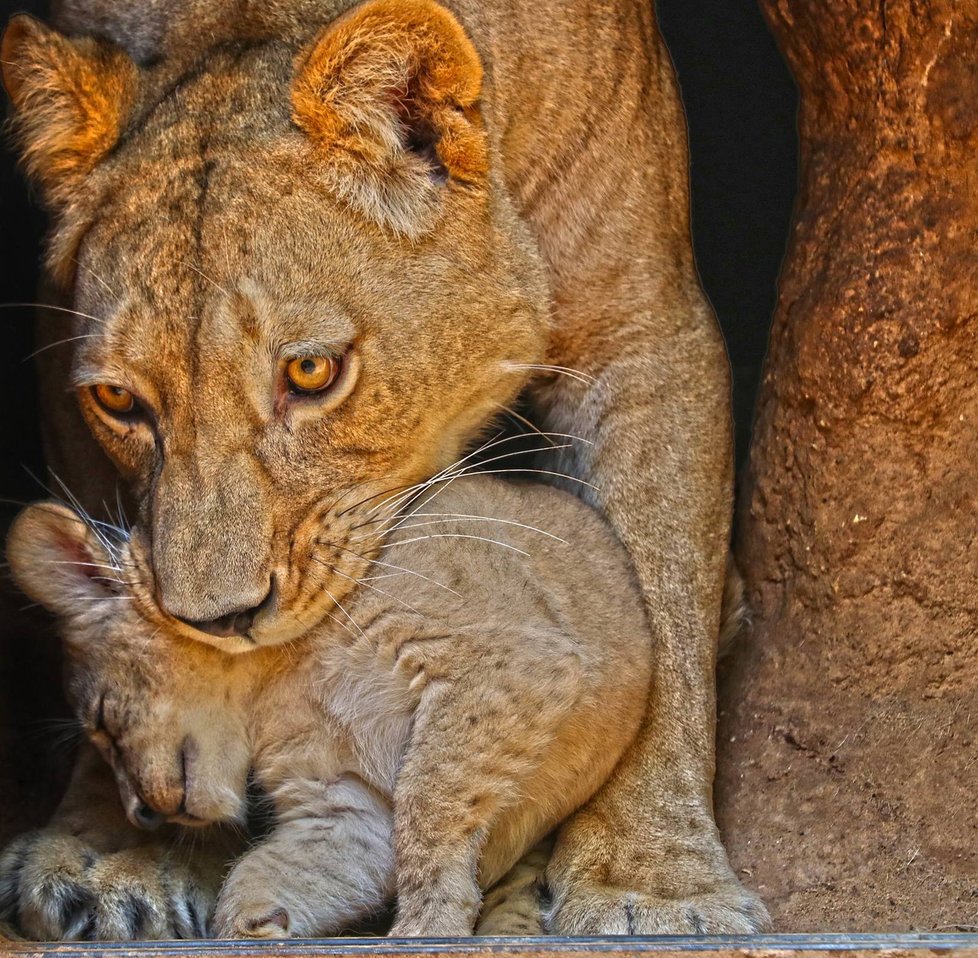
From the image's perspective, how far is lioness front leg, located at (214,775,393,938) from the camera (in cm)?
316

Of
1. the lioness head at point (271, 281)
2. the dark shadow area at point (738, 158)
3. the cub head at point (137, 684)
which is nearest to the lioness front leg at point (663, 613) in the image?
the lioness head at point (271, 281)

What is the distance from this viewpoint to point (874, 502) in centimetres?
378

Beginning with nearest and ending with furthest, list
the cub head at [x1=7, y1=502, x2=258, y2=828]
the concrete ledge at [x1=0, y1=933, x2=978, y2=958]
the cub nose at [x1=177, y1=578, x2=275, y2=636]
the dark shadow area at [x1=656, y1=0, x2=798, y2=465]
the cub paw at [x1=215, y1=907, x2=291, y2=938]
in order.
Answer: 1. the concrete ledge at [x1=0, y1=933, x2=978, y2=958]
2. the cub paw at [x1=215, y1=907, x2=291, y2=938]
3. the cub nose at [x1=177, y1=578, x2=275, y2=636]
4. the cub head at [x1=7, y1=502, x2=258, y2=828]
5. the dark shadow area at [x1=656, y1=0, x2=798, y2=465]

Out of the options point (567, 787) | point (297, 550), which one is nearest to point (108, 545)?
point (297, 550)

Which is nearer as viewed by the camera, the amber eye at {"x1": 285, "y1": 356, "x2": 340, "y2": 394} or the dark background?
the amber eye at {"x1": 285, "y1": 356, "x2": 340, "y2": 394}

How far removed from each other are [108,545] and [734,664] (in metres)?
1.76

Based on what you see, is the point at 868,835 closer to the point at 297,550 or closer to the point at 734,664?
the point at 734,664

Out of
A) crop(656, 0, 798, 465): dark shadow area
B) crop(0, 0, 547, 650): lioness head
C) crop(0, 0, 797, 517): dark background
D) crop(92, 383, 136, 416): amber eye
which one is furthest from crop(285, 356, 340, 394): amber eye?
crop(656, 0, 798, 465): dark shadow area

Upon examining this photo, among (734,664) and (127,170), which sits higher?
(127,170)

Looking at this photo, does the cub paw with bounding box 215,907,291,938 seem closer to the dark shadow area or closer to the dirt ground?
the dirt ground

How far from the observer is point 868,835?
11.5 ft

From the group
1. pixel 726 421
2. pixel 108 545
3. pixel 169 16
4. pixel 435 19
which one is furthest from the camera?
pixel 726 421

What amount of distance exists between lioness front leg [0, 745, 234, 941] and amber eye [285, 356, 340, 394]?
120cm

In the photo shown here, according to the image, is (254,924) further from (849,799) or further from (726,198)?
(726,198)
